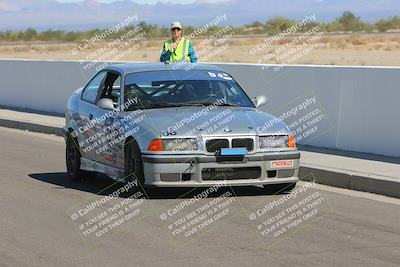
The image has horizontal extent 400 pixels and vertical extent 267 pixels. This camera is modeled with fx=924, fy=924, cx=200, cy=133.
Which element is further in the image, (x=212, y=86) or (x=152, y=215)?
(x=212, y=86)

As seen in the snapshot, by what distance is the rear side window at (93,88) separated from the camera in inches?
470

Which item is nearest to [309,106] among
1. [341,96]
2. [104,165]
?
[341,96]

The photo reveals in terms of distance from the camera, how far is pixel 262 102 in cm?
1138

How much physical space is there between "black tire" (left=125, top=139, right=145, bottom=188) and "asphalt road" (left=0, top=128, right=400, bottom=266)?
0.25 m

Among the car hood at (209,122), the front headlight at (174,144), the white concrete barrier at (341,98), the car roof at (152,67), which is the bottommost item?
the white concrete barrier at (341,98)

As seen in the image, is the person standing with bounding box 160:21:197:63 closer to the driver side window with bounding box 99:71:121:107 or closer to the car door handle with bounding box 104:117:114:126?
the driver side window with bounding box 99:71:121:107

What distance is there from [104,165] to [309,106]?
475 centimetres

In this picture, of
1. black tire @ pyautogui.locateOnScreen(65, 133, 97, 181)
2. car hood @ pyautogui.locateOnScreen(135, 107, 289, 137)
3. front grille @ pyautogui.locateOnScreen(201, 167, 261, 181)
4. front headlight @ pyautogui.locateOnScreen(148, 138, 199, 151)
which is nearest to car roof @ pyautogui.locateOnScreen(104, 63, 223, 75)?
car hood @ pyautogui.locateOnScreen(135, 107, 289, 137)

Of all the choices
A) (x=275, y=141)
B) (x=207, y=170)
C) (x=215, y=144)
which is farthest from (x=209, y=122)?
(x=275, y=141)

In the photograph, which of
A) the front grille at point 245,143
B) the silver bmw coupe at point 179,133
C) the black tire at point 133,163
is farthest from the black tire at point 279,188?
the black tire at point 133,163

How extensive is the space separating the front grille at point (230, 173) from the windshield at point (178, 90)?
3.93 ft

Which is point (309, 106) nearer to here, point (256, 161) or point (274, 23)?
point (256, 161)

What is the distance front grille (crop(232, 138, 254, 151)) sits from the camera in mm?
10008

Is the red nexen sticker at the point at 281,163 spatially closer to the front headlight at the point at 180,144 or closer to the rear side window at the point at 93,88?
the front headlight at the point at 180,144
